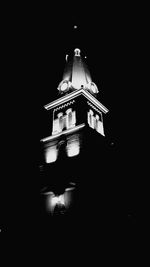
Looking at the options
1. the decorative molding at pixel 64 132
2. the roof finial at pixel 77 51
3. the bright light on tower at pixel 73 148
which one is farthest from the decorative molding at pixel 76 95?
the roof finial at pixel 77 51

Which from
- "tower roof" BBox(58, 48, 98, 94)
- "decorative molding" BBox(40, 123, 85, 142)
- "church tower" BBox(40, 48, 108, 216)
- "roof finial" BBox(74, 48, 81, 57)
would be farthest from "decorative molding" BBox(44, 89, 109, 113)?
"roof finial" BBox(74, 48, 81, 57)

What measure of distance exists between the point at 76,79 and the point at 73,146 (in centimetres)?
1060

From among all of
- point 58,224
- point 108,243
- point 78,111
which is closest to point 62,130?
point 78,111

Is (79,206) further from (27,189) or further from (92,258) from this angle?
(27,189)

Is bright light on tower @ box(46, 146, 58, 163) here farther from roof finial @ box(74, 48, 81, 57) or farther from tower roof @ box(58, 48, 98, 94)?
roof finial @ box(74, 48, 81, 57)

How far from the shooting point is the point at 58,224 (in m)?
28.2

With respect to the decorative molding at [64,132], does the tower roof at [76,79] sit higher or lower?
higher

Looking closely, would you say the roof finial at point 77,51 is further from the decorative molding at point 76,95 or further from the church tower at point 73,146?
the decorative molding at point 76,95

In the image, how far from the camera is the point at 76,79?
39.0 m

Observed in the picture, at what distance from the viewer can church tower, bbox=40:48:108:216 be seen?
29.2m

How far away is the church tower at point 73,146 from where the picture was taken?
29.2 metres

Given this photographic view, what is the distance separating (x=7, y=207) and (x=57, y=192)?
611 centimetres

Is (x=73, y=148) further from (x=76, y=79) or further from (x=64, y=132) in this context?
(x=76, y=79)

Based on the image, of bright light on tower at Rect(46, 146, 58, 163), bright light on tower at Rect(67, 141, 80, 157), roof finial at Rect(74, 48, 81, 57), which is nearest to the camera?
bright light on tower at Rect(67, 141, 80, 157)
